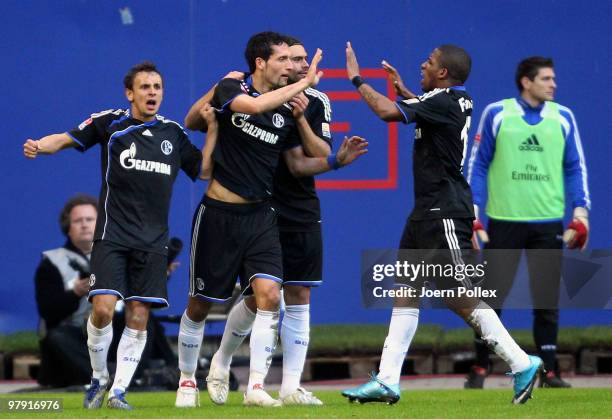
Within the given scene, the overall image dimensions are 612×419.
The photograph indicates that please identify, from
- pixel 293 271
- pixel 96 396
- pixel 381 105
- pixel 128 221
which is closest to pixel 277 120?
pixel 381 105

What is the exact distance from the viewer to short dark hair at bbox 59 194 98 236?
37.2 feet

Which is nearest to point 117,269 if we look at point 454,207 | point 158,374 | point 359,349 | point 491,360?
point 454,207

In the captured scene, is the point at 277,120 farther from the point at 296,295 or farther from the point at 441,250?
the point at 441,250

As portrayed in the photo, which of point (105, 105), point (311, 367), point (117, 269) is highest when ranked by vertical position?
point (105, 105)

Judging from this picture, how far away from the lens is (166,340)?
11492 mm

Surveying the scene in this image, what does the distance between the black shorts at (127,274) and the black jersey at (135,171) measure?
53 millimetres

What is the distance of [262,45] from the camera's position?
8.78 m

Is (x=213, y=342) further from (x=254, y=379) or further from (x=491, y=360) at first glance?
(x=254, y=379)

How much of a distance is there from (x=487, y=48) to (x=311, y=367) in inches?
118

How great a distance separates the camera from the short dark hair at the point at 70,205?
11336 mm

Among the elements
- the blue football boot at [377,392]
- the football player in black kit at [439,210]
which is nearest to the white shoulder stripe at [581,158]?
the football player in black kit at [439,210]

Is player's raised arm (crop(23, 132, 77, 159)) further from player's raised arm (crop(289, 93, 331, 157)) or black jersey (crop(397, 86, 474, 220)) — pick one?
black jersey (crop(397, 86, 474, 220))

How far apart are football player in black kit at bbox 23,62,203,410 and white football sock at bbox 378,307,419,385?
53.6 inches

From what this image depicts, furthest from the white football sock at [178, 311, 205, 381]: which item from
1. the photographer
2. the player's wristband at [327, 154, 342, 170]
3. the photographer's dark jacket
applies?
the photographer's dark jacket
